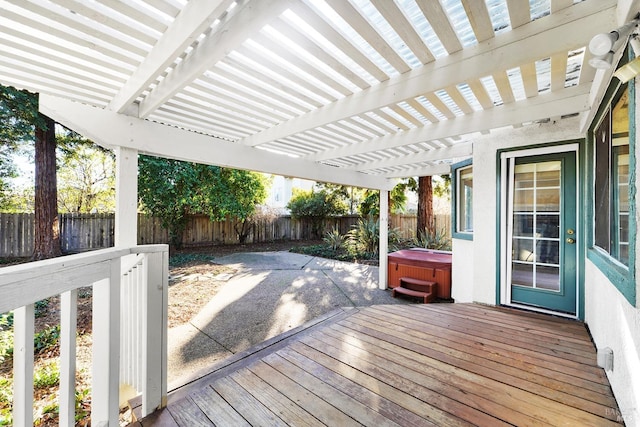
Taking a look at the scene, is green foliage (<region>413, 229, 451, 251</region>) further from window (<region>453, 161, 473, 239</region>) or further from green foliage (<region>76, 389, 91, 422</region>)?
green foliage (<region>76, 389, 91, 422</region>)

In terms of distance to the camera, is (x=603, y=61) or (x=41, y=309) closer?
(x=603, y=61)

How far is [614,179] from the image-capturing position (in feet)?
5.97

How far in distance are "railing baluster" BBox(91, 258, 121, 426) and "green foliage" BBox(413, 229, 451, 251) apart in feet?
24.5

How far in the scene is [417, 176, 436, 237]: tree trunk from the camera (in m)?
7.94

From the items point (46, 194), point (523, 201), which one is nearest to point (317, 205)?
point (46, 194)

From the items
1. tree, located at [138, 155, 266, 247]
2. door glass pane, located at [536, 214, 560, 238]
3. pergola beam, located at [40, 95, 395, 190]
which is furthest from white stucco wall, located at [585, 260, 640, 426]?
tree, located at [138, 155, 266, 247]

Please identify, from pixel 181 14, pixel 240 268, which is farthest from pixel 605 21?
pixel 240 268

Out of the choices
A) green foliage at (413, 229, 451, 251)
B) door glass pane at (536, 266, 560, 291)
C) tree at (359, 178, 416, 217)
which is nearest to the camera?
door glass pane at (536, 266, 560, 291)

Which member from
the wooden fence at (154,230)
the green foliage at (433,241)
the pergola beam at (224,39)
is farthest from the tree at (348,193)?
the pergola beam at (224,39)

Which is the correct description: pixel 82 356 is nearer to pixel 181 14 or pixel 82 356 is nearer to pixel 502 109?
pixel 181 14

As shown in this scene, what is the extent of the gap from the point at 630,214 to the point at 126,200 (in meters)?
3.37

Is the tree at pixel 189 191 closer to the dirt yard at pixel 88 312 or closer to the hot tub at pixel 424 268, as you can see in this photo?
the dirt yard at pixel 88 312

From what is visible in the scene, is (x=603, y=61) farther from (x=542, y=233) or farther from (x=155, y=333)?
(x=155, y=333)

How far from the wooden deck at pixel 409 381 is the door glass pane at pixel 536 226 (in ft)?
2.09
